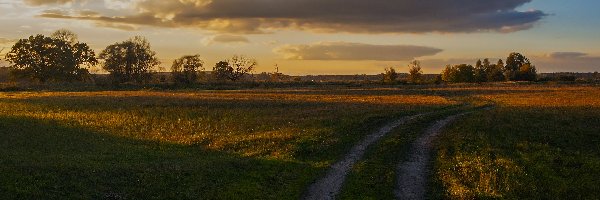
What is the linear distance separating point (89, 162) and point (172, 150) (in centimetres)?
655

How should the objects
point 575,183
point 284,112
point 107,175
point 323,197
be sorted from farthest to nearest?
point 284,112 < point 575,183 < point 107,175 < point 323,197

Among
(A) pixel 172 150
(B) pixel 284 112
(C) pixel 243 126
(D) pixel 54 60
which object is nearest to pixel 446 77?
(D) pixel 54 60

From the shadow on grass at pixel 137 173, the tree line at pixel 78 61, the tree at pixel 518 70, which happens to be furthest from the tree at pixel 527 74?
the shadow on grass at pixel 137 173

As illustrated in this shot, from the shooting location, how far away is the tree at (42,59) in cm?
13938

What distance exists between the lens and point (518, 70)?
15775 cm

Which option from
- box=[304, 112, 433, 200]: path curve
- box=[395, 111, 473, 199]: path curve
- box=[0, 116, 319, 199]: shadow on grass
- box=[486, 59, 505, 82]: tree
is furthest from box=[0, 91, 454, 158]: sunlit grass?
box=[486, 59, 505, 82]: tree

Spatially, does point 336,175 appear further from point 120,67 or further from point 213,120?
point 120,67

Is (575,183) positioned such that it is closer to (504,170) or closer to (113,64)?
(504,170)

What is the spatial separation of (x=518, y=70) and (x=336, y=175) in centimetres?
14788

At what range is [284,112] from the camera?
5047 centimetres

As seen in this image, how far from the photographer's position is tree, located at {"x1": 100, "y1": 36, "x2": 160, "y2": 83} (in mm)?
147875

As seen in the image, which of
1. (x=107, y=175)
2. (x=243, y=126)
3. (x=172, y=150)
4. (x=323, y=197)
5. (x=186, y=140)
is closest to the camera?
(x=323, y=197)

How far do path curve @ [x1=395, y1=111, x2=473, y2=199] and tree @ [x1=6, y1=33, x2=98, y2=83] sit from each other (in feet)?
419

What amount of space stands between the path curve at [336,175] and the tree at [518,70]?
433ft
